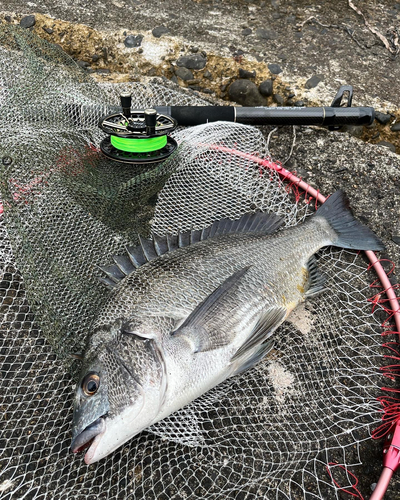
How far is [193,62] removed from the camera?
4.37m

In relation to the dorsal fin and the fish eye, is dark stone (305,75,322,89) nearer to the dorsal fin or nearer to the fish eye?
the dorsal fin

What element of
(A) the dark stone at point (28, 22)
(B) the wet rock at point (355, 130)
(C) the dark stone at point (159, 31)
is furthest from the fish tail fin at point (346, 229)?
(A) the dark stone at point (28, 22)

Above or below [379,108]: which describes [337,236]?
below

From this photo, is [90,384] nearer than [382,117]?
Yes

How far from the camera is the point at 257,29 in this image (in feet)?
16.3

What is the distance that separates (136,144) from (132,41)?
8.26 ft

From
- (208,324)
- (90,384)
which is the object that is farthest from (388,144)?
(90,384)

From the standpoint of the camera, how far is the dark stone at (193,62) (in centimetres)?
436

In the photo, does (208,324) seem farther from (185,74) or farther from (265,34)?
(265,34)

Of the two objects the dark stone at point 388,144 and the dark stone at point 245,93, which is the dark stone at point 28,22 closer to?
the dark stone at point 245,93

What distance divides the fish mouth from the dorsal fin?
77 centimetres

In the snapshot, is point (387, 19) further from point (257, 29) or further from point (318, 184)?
point (318, 184)

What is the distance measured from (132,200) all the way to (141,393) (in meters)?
1.37

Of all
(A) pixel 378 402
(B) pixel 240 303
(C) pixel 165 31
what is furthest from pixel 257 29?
(A) pixel 378 402
